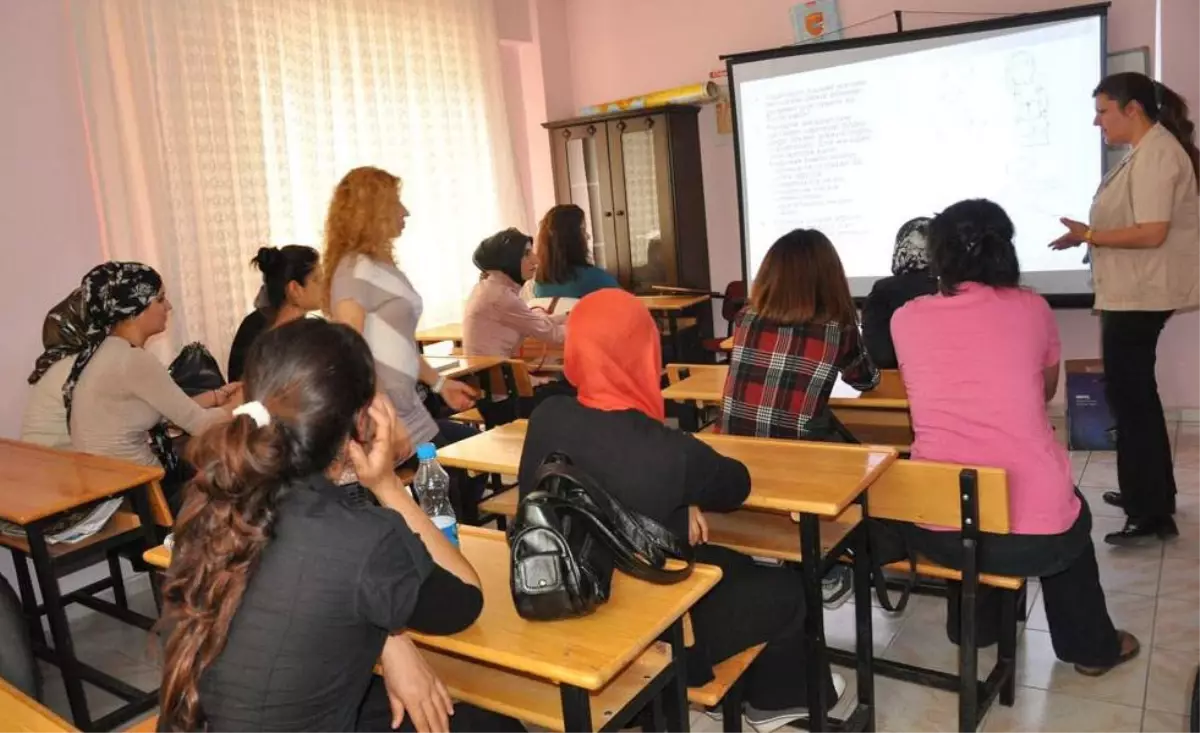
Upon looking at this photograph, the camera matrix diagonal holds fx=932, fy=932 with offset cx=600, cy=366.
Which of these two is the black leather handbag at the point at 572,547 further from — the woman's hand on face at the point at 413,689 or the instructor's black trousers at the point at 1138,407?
the instructor's black trousers at the point at 1138,407

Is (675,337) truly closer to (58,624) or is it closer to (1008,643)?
(1008,643)

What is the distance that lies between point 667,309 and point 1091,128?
2.44 meters

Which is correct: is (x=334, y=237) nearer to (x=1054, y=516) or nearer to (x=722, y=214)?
(x=1054, y=516)

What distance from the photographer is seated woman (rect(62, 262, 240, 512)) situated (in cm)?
286

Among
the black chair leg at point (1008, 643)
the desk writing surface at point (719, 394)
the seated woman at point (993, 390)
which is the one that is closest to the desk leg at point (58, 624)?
the desk writing surface at point (719, 394)

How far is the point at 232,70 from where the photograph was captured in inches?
178

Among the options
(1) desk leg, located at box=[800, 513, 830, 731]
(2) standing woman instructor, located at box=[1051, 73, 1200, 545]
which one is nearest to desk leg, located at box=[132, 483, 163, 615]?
(1) desk leg, located at box=[800, 513, 830, 731]

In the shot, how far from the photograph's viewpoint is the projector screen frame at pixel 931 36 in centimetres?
442

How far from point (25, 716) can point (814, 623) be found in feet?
5.01

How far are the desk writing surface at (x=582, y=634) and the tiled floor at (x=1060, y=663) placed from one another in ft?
3.61

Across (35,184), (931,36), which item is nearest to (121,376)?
(35,184)

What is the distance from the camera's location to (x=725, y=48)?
5.97 m

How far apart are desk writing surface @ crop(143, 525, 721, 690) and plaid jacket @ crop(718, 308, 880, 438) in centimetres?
95

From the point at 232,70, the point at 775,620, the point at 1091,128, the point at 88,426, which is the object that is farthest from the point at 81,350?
the point at 1091,128
